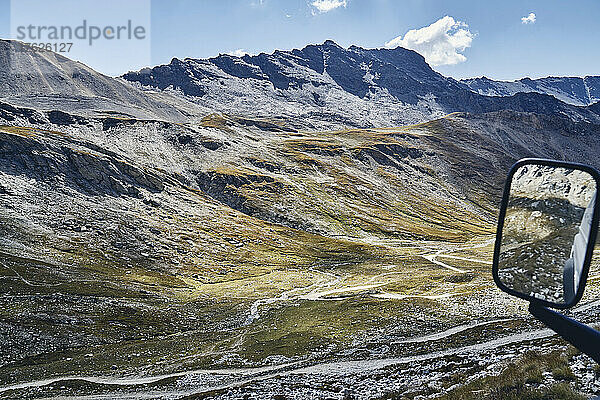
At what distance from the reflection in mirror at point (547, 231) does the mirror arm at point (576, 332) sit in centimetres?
50

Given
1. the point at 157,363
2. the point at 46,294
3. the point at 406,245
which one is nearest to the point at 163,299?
the point at 46,294

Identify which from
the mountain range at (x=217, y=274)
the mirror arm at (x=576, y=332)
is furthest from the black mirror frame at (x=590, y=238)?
the mountain range at (x=217, y=274)

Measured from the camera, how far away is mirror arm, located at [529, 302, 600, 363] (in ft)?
13.1

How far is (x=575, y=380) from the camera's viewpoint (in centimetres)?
1425

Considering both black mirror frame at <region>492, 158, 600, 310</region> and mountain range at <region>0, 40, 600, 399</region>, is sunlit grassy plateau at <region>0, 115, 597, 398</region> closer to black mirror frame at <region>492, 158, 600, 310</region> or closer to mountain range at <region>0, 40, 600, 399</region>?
mountain range at <region>0, 40, 600, 399</region>

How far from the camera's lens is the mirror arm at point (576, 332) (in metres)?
4.00

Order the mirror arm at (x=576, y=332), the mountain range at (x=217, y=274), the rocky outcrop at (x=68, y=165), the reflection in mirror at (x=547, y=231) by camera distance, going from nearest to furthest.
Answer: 1. the mirror arm at (x=576, y=332)
2. the reflection in mirror at (x=547, y=231)
3. the mountain range at (x=217, y=274)
4. the rocky outcrop at (x=68, y=165)

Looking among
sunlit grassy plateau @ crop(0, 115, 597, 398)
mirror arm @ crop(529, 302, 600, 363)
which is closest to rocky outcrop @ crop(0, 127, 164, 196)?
sunlit grassy plateau @ crop(0, 115, 597, 398)

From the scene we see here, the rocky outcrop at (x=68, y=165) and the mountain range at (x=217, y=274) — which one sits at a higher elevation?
the rocky outcrop at (x=68, y=165)

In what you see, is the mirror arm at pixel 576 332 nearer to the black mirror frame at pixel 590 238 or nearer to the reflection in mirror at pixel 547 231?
the black mirror frame at pixel 590 238

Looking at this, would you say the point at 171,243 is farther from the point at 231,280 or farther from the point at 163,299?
the point at 163,299

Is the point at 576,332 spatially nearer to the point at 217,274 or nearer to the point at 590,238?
the point at 590,238

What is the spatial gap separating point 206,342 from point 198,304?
868 inches

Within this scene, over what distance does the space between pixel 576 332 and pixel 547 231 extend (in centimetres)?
248
